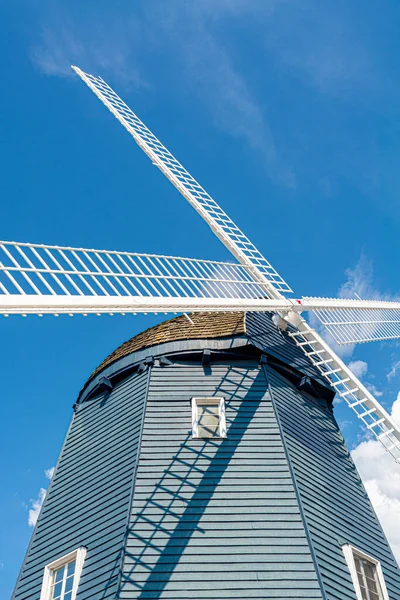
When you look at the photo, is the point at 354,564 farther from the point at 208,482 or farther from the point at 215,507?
the point at 208,482

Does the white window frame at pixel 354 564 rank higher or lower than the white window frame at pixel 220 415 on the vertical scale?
lower

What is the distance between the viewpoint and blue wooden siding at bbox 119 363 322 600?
920 cm

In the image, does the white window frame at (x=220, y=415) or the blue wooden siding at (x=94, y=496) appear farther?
the white window frame at (x=220, y=415)

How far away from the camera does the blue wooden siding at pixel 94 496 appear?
9859 mm

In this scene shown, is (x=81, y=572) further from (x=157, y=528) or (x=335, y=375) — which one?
(x=335, y=375)

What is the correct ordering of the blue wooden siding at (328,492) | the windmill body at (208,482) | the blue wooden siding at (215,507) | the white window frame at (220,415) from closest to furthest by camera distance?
the blue wooden siding at (215,507) < the windmill body at (208,482) < the blue wooden siding at (328,492) < the white window frame at (220,415)

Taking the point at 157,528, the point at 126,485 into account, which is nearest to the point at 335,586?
the point at 157,528

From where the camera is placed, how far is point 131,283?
9.43m

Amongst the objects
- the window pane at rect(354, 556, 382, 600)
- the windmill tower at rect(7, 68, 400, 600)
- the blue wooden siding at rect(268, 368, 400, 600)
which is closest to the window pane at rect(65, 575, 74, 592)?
the windmill tower at rect(7, 68, 400, 600)

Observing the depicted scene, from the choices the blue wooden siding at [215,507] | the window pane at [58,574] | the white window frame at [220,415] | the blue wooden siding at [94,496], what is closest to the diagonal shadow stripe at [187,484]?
the blue wooden siding at [215,507]

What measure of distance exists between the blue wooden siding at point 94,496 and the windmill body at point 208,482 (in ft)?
0.10

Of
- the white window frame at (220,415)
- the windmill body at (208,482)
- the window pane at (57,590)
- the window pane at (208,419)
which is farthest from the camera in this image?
the window pane at (208,419)

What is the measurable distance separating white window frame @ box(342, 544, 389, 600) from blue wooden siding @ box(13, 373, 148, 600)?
3737 mm

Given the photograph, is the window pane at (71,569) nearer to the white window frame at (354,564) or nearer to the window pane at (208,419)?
the window pane at (208,419)
